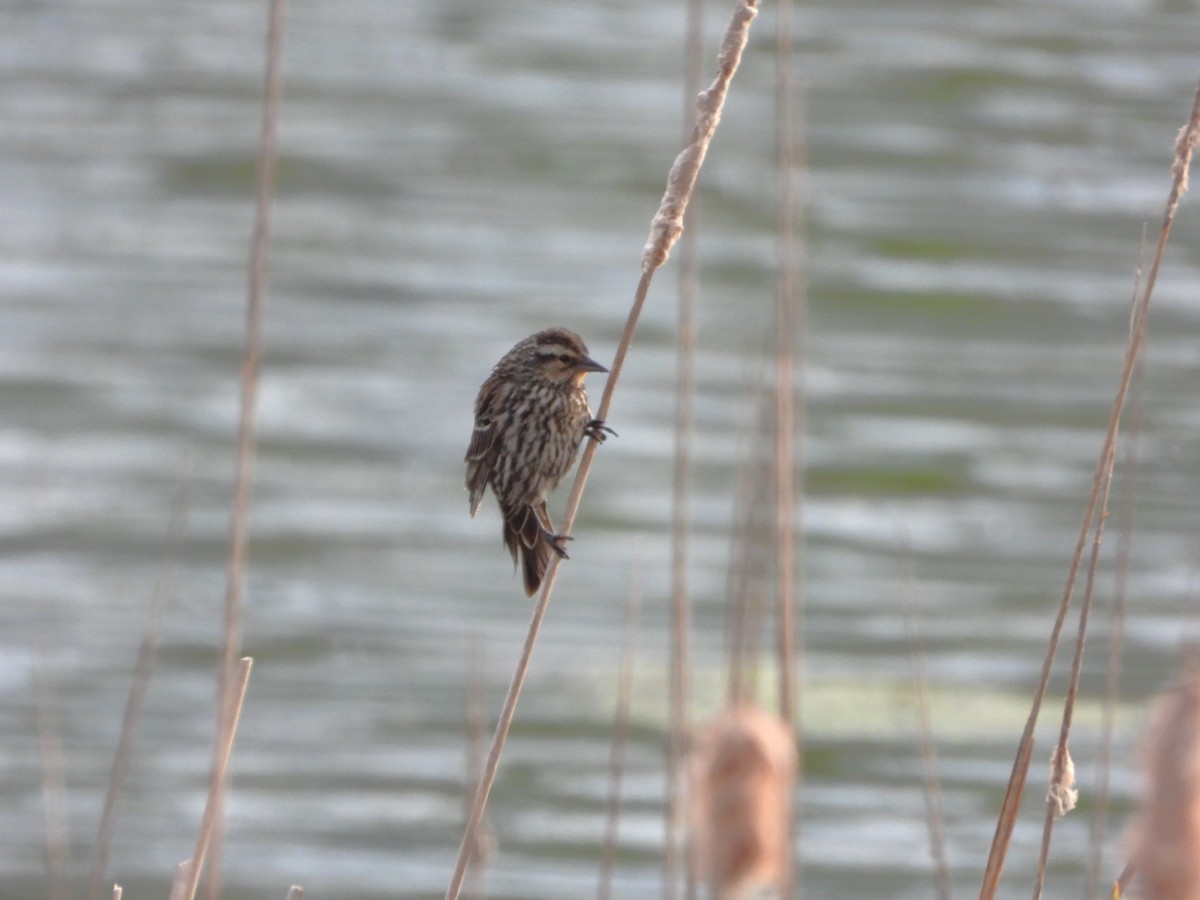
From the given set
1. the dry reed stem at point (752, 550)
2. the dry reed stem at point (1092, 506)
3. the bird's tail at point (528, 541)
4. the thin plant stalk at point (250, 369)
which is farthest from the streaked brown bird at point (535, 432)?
the dry reed stem at point (1092, 506)

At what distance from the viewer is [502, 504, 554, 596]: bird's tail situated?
3.91 metres

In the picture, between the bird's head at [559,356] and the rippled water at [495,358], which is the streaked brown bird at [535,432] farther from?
the rippled water at [495,358]

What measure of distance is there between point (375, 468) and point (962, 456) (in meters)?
2.59

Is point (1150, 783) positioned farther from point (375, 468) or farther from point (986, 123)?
point (986, 123)

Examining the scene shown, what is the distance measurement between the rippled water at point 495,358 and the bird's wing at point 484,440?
527 millimetres

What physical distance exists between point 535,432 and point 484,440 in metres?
0.15

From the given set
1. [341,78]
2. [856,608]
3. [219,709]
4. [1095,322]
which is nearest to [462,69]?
[341,78]

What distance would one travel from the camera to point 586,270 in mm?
11492

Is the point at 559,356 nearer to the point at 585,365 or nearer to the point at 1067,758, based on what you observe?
the point at 585,365

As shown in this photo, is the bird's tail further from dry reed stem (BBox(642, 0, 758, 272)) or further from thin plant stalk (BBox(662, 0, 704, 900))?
dry reed stem (BBox(642, 0, 758, 272))

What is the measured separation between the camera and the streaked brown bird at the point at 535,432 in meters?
3.97

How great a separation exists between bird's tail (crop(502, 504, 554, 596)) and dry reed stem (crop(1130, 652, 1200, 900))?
8.85 ft

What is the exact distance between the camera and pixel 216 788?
266 cm

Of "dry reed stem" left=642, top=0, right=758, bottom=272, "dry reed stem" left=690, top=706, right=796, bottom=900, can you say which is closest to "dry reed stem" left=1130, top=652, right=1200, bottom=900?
"dry reed stem" left=690, top=706, right=796, bottom=900
